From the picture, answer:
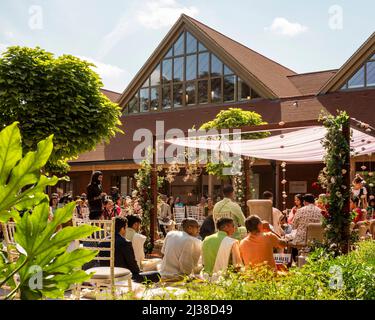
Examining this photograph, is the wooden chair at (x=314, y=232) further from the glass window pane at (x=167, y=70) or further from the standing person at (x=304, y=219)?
the glass window pane at (x=167, y=70)

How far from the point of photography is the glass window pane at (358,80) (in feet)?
64.0

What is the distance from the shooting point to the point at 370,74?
63.3 feet

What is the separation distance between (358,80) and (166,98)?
8.94 m

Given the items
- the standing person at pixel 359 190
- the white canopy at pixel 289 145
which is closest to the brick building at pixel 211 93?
the white canopy at pixel 289 145

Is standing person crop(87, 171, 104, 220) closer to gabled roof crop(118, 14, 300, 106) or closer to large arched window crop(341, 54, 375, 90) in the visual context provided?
gabled roof crop(118, 14, 300, 106)

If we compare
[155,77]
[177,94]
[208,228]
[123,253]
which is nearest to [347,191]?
[208,228]

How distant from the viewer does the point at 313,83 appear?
24.2 m

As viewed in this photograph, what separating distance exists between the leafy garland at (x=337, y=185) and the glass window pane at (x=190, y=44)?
16.7 m

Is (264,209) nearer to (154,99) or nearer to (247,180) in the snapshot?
(247,180)

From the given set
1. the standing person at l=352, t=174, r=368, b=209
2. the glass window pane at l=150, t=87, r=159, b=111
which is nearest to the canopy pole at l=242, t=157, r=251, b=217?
the standing person at l=352, t=174, r=368, b=209

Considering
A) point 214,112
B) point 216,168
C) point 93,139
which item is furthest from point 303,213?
point 214,112

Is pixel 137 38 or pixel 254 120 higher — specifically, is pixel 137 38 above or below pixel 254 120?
below
